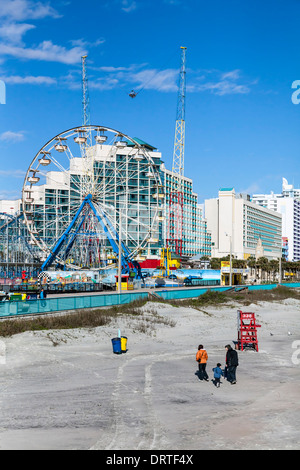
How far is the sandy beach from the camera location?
1486 centimetres

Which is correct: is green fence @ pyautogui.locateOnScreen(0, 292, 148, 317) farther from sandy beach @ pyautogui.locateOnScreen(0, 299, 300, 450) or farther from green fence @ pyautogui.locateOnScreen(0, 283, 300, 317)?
sandy beach @ pyautogui.locateOnScreen(0, 299, 300, 450)

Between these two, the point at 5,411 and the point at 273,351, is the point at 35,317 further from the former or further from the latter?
the point at 5,411

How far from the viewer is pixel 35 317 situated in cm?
3650

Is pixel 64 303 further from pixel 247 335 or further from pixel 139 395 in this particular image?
pixel 139 395

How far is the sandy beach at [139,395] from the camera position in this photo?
1486 centimetres

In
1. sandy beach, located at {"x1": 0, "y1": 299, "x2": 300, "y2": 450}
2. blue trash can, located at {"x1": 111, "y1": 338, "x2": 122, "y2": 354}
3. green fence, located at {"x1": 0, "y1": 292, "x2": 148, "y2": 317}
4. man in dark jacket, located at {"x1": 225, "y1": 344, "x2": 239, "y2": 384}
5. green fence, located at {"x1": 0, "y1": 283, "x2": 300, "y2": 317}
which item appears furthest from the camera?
green fence, located at {"x1": 0, "y1": 283, "x2": 300, "y2": 317}

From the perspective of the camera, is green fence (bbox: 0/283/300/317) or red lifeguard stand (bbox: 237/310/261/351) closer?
red lifeguard stand (bbox: 237/310/261/351)

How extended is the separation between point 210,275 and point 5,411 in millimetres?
87926

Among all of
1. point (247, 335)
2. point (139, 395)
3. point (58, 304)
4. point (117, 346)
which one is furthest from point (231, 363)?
point (58, 304)

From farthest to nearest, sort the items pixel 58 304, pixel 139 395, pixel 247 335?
1. pixel 58 304
2. pixel 247 335
3. pixel 139 395

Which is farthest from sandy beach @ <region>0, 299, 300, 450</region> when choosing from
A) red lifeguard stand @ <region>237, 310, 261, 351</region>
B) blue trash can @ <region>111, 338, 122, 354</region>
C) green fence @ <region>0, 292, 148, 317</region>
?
green fence @ <region>0, 292, 148, 317</region>

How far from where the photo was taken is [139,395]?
19938mm
